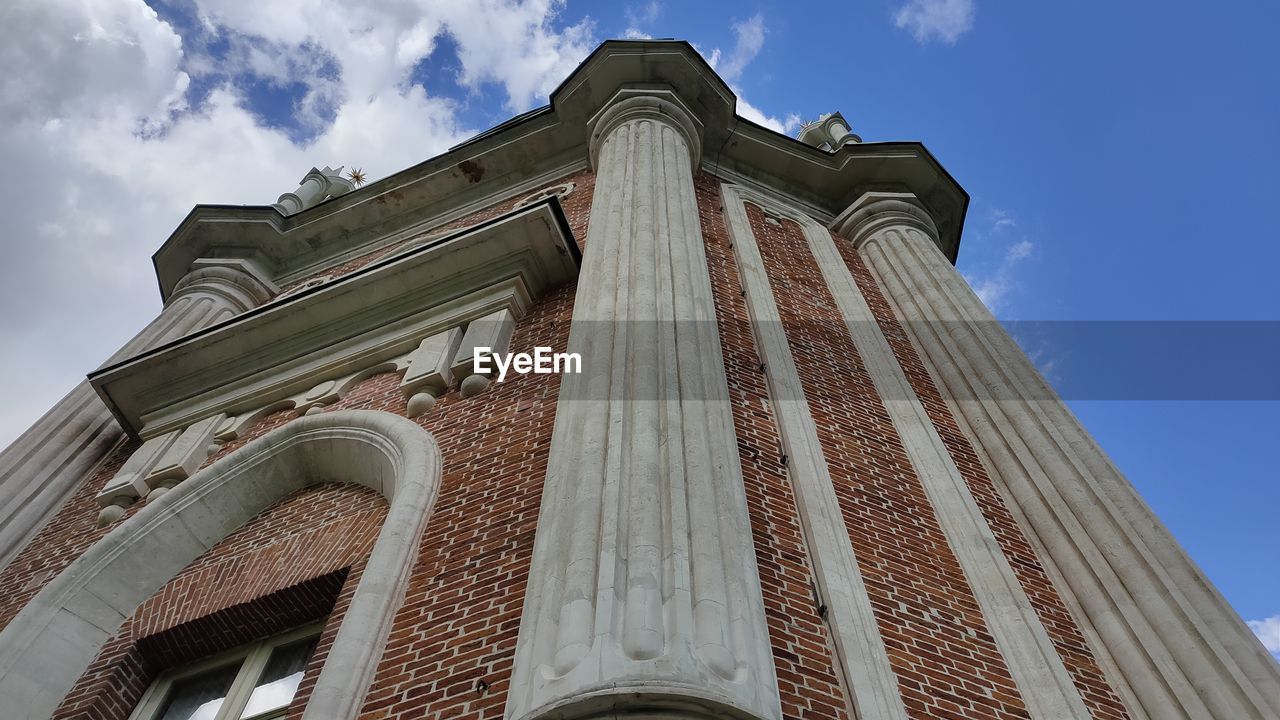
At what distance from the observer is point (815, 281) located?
12539 mm

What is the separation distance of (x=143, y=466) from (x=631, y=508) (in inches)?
262

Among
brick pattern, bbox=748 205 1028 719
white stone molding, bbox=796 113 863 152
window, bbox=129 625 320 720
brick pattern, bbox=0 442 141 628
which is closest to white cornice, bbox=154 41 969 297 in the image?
white stone molding, bbox=796 113 863 152

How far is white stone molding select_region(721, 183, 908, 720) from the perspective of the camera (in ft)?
18.1

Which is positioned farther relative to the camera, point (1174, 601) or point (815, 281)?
point (815, 281)

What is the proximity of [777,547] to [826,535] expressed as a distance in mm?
432

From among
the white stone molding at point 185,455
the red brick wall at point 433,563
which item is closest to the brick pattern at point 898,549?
the red brick wall at point 433,563

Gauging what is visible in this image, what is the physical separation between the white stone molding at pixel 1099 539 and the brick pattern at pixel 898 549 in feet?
2.99

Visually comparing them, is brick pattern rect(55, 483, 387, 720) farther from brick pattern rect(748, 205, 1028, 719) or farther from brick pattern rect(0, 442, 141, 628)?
brick pattern rect(748, 205, 1028, 719)

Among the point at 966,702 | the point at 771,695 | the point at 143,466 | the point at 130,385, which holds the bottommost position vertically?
the point at 771,695

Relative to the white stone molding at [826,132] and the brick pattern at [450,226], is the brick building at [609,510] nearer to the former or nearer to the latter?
the brick pattern at [450,226]

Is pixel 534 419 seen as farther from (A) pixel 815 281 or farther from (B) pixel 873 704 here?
(A) pixel 815 281

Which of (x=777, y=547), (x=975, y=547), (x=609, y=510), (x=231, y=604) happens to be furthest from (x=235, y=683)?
(x=975, y=547)

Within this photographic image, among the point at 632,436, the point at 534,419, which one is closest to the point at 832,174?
the point at 534,419

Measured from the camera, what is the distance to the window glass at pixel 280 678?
6.93m
